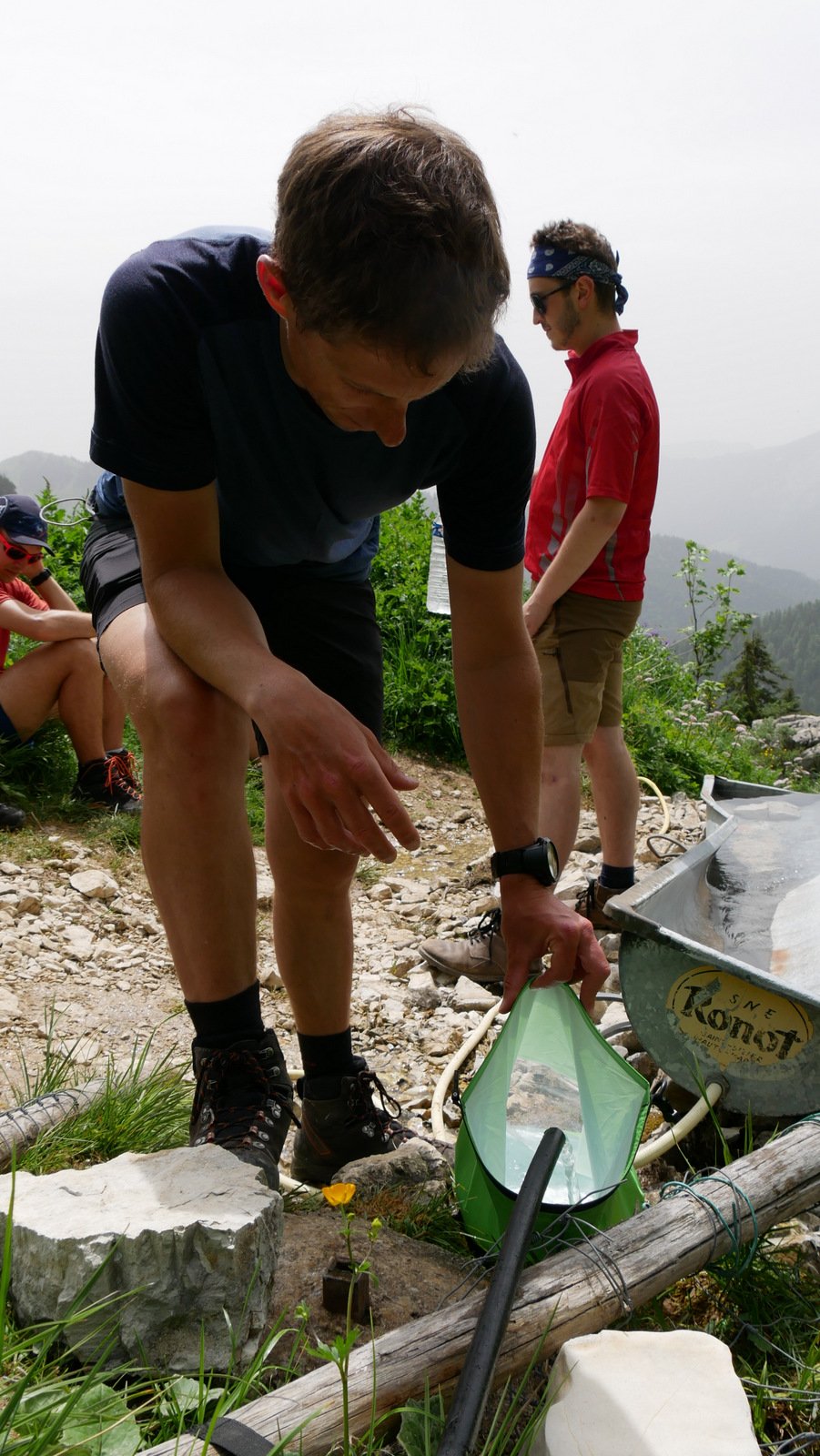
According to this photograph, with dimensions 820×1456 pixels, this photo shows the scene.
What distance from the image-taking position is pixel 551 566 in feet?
12.5

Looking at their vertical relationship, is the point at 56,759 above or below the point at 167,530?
below

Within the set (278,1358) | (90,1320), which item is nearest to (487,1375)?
(278,1358)

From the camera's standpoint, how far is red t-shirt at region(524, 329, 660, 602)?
3750mm

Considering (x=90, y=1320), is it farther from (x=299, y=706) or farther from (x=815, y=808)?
(x=815, y=808)

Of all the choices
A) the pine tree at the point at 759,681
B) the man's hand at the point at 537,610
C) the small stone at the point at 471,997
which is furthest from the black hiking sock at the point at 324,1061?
the pine tree at the point at 759,681

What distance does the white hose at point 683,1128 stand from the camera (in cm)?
222

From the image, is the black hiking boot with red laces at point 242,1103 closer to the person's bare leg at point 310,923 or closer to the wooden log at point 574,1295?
the person's bare leg at point 310,923

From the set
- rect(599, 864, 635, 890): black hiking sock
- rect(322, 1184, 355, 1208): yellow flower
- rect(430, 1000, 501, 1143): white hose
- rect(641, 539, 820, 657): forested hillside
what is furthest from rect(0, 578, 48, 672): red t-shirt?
rect(641, 539, 820, 657): forested hillside

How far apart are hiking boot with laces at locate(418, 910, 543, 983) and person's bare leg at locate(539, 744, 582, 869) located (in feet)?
1.20

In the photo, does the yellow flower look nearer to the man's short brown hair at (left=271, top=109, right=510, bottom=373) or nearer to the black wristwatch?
the black wristwatch

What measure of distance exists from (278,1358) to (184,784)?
881 millimetres

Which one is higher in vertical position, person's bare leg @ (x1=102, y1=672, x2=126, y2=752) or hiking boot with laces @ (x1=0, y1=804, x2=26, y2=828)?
person's bare leg @ (x1=102, y1=672, x2=126, y2=752)

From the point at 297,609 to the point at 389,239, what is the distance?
95cm

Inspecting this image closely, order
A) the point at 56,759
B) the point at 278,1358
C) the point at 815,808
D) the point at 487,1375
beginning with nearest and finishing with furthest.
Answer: the point at 487,1375
the point at 278,1358
the point at 815,808
the point at 56,759
